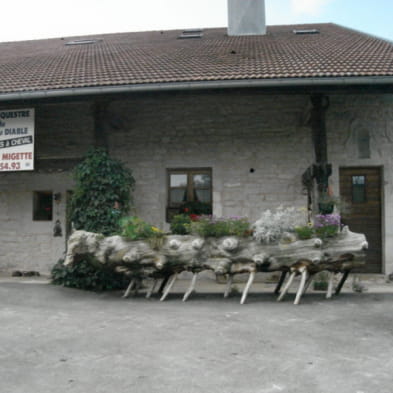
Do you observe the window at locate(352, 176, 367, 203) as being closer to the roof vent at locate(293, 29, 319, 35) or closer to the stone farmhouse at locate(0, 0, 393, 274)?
the stone farmhouse at locate(0, 0, 393, 274)

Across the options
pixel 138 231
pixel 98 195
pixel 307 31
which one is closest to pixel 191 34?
pixel 307 31

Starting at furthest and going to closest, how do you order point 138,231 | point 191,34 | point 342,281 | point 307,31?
point 191,34 → point 307,31 → point 342,281 → point 138,231

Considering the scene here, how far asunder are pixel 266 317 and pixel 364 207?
4187 mm

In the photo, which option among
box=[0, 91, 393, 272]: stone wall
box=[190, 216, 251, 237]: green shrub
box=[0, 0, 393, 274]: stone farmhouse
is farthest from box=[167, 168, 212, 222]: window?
box=[190, 216, 251, 237]: green shrub

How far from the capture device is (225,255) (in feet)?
18.2

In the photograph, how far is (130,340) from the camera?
12.2 feet

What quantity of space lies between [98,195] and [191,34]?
21.8ft

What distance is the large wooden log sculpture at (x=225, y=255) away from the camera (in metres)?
5.47

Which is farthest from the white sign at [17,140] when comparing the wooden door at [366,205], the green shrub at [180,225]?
the wooden door at [366,205]

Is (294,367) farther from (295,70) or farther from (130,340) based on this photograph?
(295,70)

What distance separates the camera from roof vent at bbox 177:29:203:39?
444 inches

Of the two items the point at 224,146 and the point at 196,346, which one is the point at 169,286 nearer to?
the point at 196,346

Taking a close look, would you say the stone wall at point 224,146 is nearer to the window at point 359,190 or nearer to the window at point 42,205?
the window at point 359,190

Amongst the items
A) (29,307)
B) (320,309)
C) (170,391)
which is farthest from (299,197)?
(170,391)
